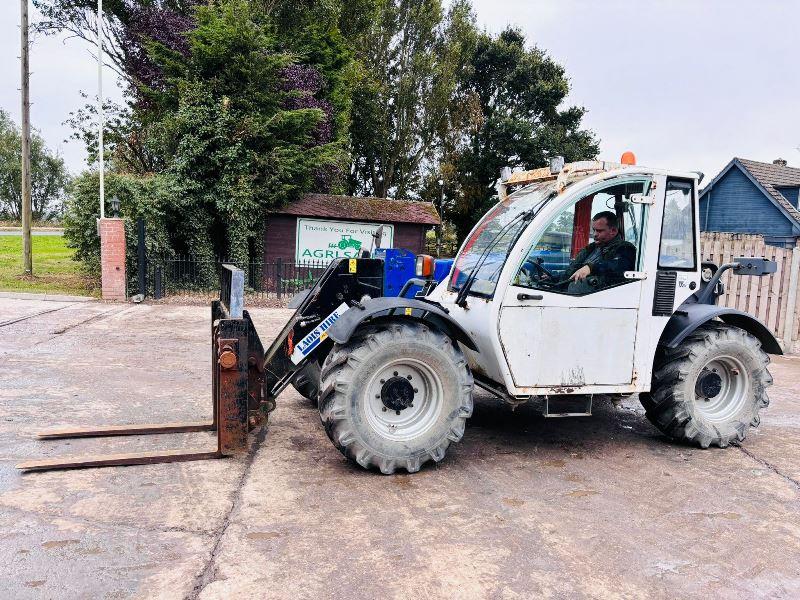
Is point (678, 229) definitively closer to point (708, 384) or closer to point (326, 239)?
point (708, 384)

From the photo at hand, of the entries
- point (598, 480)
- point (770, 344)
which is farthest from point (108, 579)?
point (770, 344)

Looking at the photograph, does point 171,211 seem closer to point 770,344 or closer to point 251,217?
point 251,217

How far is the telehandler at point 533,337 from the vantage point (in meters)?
4.25

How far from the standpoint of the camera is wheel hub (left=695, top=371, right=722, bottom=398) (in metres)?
5.08

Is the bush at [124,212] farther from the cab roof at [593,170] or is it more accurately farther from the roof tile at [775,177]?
the roof tile at [775,177]

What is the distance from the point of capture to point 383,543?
3.32m

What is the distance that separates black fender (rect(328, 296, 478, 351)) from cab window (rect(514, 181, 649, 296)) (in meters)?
0.66

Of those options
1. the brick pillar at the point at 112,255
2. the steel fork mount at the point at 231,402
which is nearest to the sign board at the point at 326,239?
the brick pillar at the point at 112,255

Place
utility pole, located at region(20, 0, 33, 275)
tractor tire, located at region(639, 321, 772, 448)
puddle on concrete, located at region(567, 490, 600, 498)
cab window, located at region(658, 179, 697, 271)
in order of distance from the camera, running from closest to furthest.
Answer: puddle on concrete, located at region(567, 490, 600, 498) < cab window, located at region(658, 179, 697, 271) < tractor tire, located at region(639, 321, 772, 448) < utility pole, located at region(20, 0, 33, 275)

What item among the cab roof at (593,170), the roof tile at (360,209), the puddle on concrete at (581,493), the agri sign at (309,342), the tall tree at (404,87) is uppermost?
the tall tree at (404,87)

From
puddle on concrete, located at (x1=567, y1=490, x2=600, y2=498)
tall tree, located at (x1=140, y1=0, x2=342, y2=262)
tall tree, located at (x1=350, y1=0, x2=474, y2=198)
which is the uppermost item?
tall tree, located at (x1=350, y1=0, x2=474, y2=198)

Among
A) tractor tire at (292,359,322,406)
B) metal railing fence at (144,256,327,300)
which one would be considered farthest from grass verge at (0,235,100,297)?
tractor tire at (292,359,322,406)

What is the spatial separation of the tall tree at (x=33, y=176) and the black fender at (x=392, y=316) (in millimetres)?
56079

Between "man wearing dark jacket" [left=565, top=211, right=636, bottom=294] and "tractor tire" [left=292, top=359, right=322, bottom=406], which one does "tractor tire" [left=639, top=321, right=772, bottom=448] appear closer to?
"man wearing dark jacket" [left=565, top=211, right=636, bottom=294]
